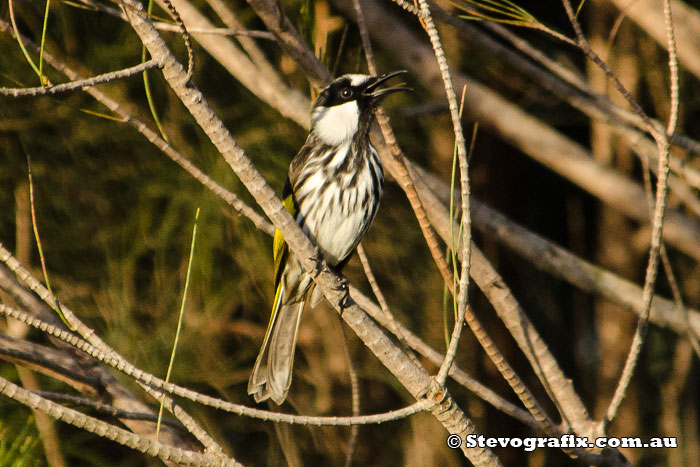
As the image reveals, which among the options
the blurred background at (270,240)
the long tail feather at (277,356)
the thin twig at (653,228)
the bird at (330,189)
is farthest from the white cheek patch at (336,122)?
the thin twig at (653,228)

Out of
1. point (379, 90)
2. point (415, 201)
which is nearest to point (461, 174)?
point (415, 201)

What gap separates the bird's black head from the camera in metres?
2.58

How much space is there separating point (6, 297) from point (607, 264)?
298 cm

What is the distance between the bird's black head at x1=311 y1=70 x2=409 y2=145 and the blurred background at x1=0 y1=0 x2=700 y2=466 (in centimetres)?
16

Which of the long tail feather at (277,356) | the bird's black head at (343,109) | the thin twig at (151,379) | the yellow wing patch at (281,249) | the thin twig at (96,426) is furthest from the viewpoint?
the bird's black head at (343,109)

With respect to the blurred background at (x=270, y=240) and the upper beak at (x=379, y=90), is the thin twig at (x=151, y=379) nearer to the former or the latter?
the upper beak at (x=379, y=90)

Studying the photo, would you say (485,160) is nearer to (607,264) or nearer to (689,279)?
(607,264)

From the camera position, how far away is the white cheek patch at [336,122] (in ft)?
8.53

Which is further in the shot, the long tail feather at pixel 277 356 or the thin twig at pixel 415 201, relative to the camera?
the long tail feather at pixel 277 356

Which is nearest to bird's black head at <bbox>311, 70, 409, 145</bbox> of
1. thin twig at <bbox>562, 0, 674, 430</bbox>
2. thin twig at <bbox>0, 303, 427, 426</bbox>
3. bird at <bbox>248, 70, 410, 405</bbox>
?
bird at <bbox>248, 70, 410, 405</bbox>

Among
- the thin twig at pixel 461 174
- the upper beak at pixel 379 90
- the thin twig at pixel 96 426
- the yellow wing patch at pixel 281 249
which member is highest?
the upper beak at pixel 379 90

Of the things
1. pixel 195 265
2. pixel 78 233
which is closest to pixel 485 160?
pixel 195 265

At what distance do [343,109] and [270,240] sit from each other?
0.87 m

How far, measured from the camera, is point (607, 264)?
13.4ft
